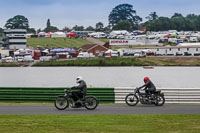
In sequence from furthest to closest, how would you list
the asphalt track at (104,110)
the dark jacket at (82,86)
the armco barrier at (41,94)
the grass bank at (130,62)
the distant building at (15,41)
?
the distant building at (15,41) → the grass bank at (130,62) → the armco barrier at (41,94) → the dark jacket at (82,86) → the asphalt track at (104,110)

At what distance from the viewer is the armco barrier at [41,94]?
87.5ft

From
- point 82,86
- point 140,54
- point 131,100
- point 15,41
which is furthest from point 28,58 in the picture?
point 82,86

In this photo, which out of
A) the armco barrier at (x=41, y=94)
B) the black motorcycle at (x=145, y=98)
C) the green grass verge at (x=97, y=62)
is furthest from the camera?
the green grass verge at (x=97, y=62)

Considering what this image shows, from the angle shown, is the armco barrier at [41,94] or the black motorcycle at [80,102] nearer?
the black motorcycle at [80,102]

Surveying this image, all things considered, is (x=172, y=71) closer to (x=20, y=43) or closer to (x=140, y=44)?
(x=140, y=44)

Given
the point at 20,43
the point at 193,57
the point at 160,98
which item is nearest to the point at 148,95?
the point at 160,98

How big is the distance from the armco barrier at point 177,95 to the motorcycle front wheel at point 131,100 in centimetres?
217

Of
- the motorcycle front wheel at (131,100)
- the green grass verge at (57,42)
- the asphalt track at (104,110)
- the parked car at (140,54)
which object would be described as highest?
the green grass verge at (57,42)

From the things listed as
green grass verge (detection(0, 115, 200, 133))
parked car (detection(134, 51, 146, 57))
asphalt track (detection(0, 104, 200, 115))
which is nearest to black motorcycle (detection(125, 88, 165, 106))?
asphalt track (detection(0, 104, 200, 115))

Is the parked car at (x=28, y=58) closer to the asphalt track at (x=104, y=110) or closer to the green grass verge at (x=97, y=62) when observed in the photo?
the green grass verge at (x=97, y=62)

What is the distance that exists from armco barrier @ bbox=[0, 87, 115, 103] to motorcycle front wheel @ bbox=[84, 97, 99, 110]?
4410 millimetres

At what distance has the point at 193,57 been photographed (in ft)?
373

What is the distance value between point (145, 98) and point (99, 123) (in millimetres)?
7098

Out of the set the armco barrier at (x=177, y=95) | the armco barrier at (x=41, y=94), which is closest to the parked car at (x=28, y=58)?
the armco barrier at (x=41, y=94)
